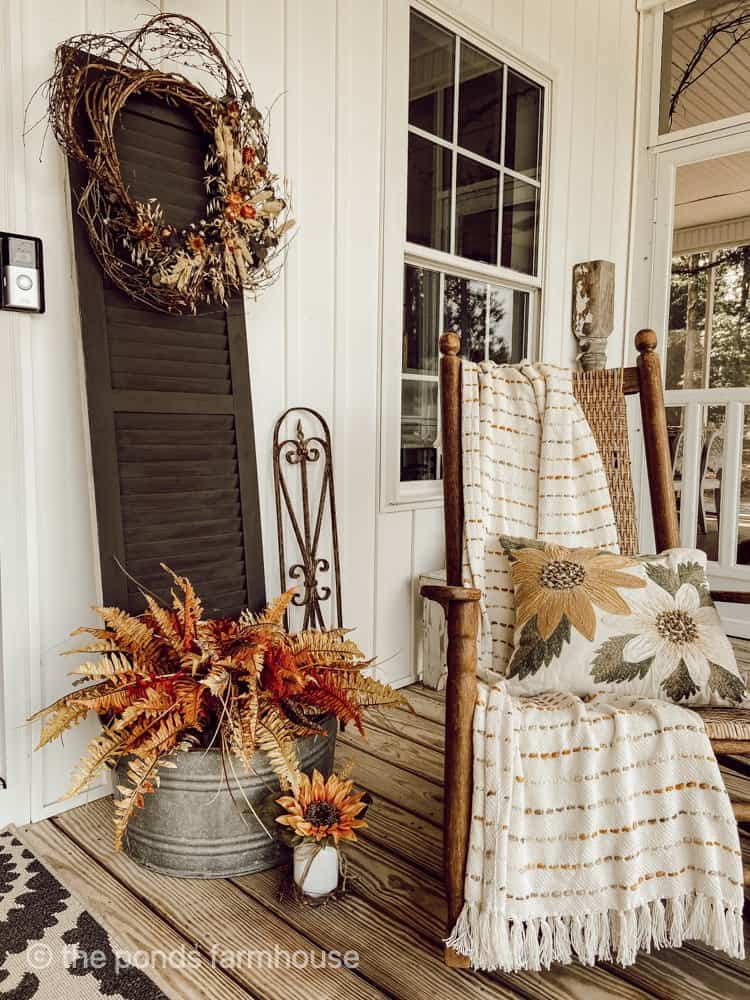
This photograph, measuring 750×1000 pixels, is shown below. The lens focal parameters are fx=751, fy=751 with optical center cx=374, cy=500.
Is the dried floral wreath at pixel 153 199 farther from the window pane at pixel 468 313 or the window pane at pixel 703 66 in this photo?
the window pane at pixel 703 66

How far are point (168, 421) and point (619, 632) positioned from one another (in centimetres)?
117

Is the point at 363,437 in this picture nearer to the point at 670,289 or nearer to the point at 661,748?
the point at 661,748

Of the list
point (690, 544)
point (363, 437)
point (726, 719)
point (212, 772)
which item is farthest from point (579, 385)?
point (690, 544)

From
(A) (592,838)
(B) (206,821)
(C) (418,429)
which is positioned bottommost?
(B) (206,821)

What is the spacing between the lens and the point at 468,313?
9.57 feet

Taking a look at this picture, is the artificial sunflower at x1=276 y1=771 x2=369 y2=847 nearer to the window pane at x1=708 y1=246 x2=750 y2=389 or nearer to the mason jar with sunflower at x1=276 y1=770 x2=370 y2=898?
the mason jar with sunflower at x1=276 y1=770 x2=370 y2=898

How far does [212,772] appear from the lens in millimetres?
1524

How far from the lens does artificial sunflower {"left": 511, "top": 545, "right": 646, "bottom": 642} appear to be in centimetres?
155

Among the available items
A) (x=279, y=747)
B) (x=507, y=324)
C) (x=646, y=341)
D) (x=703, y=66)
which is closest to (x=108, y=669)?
(x=279, y=747)

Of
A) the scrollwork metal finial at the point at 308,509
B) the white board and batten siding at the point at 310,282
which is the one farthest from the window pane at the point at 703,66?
the scrollwork metal finial at the point at 308,509

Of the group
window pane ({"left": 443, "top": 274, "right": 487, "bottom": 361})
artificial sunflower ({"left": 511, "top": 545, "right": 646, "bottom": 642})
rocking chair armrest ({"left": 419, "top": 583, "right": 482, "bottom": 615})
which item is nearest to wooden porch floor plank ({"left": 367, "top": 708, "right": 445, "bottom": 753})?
artificial sunflower ({"left": 511, "top": 545, "right": 646, "bottom": 642})

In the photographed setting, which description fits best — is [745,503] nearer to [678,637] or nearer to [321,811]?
[678,637]

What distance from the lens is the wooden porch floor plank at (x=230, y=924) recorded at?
1281 millimetres

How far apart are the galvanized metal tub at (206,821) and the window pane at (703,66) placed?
3.38 m
